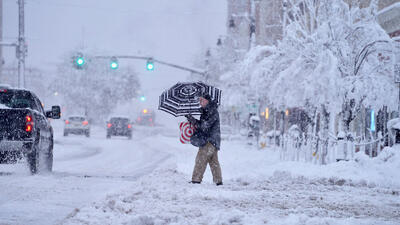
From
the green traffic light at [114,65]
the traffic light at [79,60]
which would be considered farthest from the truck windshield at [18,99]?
the green traffic light at [114,65]

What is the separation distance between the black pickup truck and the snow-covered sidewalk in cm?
277

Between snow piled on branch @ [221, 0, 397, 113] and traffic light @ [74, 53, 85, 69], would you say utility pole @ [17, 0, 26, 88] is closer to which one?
traffic light @ [74, 53, 85, 69]

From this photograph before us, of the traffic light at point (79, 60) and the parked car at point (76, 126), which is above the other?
the traffic light at point (79, 60)

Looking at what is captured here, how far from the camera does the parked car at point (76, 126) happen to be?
39.9 metres

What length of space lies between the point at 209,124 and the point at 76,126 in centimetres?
3101

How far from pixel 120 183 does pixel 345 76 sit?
10.8 meters

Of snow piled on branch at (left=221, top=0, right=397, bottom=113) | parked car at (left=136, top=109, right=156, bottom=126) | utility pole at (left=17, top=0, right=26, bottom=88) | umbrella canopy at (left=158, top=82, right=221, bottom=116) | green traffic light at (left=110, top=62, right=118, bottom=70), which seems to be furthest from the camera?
parked car at (left=136, top=109, right=156, bottom=126)

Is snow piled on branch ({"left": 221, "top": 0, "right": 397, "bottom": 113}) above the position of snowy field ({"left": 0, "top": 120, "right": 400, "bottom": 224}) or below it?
→ above

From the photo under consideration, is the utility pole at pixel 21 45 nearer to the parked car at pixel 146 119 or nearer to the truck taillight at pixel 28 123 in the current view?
the truck taillight at pixel 28 123

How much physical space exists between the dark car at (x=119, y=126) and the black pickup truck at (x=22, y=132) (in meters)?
26.2

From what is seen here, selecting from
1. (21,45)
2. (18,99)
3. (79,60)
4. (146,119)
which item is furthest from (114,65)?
(146,119)

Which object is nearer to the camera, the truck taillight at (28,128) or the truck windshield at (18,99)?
the truck taillight at (28,128)

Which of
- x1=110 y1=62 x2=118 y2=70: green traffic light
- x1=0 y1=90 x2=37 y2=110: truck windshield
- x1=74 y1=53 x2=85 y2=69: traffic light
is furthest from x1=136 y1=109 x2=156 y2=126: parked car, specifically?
x1=0 y1=90 x2=37 y2=110: truck windshield

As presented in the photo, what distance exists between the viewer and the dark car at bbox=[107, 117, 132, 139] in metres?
39.0
